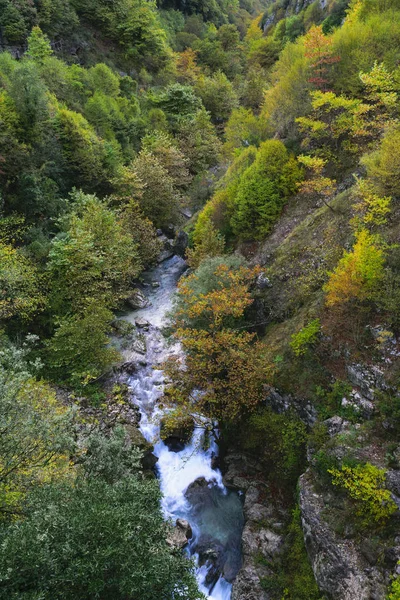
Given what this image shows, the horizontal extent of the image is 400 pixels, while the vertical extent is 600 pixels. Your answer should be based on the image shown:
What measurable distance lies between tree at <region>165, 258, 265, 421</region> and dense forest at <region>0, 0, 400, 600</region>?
0.11 m

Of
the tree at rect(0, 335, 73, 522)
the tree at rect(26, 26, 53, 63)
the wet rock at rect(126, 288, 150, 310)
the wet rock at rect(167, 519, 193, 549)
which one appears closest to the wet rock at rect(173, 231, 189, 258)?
the wet rock at rect(126, 288, 150, 310)

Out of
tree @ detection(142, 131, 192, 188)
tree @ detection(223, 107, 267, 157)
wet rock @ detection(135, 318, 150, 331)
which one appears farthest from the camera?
tree @ detection(142, 131, 192, 188)

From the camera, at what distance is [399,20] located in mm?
22812

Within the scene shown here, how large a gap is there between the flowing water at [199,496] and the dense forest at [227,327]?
34.8 inches

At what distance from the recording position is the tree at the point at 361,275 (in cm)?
1348

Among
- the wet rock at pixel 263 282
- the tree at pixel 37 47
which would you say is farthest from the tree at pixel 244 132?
the tree at pixel 37 47

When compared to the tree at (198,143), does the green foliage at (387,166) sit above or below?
below

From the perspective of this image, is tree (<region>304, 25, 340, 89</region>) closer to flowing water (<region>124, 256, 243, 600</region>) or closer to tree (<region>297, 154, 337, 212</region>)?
tree (<region>297, 154, 337, 212</region>)

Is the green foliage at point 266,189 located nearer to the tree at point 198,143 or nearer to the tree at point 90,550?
the tree at point 90,550

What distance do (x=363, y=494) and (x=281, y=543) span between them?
162 inches

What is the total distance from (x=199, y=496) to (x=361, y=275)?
38.2 feet

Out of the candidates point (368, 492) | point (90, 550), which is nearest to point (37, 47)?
point (90, 550)

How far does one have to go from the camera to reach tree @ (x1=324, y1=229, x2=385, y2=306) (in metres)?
13.5

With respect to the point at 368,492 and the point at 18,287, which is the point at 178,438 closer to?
the point at 368,492
